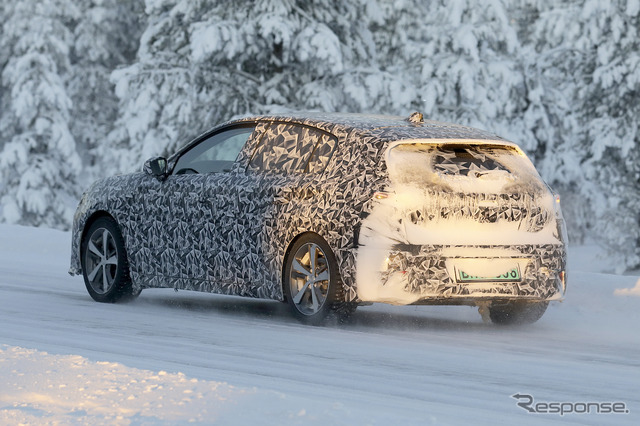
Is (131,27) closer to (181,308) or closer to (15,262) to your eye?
(15,262)

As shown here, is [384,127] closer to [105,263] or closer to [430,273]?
[430,273]

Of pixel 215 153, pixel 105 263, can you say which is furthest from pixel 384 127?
pixel 105 263

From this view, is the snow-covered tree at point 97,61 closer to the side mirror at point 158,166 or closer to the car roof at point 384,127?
the side mirror at point 158,166

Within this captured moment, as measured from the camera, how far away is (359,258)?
955cm

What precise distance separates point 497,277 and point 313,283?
1355 millimetres

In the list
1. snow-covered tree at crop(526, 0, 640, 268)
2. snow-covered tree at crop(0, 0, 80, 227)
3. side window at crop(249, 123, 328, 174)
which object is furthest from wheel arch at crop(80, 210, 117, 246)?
snow-covered tree at crop(0, 0, 80, 227)

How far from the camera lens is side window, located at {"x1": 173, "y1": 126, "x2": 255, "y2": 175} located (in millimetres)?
11188

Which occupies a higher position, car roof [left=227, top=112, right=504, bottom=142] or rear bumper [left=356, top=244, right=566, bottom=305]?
car roof [left=227, top=112, right=504, bottom=142]

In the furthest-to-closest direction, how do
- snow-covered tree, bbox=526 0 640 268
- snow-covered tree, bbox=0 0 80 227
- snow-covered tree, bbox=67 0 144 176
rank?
snow-covered tree, bbox=67 0 144 176 < snow-covered tree, bbox=0 0 80 227 < snow-covered tree, bbox=526 0 640 268

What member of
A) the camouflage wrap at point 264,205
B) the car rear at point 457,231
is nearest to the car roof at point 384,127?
the camouflage wrap at point 264,205

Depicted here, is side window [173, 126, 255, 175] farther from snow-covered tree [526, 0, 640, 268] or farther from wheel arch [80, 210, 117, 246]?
snow-covered tree [526, 0, 640, 268]

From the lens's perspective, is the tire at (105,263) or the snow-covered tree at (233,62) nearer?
the tire at (105,263)

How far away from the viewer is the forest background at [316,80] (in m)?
30.3

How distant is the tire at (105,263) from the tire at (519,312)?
321cm
